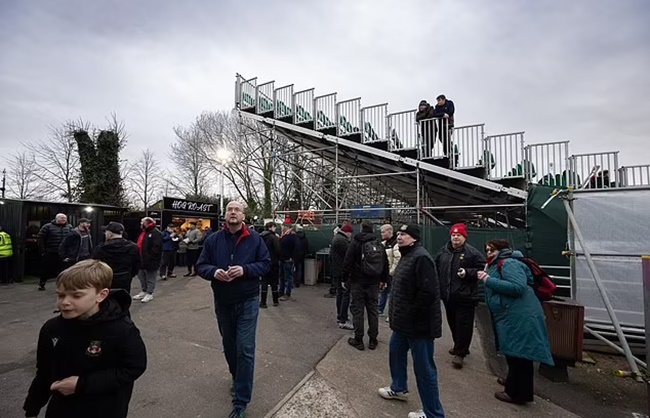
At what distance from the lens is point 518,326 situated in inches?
135

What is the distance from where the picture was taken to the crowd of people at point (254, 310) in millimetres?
1674

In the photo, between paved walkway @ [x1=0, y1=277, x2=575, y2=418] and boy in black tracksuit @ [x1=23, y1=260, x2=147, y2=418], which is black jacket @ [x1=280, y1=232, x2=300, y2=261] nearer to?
paved walkway @ [x1=0, y1=277, x2=575, y2=418]

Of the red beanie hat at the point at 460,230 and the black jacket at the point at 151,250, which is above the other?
the red beanie hat at the point at 460,230

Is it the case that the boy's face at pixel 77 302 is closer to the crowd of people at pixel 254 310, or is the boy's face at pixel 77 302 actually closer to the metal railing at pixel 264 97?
the crowd of people at pixel 254 310

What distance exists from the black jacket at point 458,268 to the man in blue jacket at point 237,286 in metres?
→ 2.65

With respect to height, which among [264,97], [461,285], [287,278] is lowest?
[287,278]

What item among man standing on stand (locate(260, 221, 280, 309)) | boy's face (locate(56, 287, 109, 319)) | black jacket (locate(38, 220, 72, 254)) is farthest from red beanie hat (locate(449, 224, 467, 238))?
black jacket (locate(38, 220, 72, 254))

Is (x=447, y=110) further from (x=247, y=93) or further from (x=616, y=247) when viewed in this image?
(x=247, y=93)

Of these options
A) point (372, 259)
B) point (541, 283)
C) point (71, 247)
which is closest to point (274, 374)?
point (372, 259)

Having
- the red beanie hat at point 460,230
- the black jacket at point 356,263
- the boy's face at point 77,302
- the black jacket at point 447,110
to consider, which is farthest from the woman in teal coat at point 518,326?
the black jacket at point 447,110

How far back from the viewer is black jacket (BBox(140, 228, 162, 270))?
7.31 metres

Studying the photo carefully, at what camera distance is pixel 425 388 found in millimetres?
2887

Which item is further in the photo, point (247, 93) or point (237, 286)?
point (247, 93)

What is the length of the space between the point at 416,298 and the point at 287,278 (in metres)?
5.43
